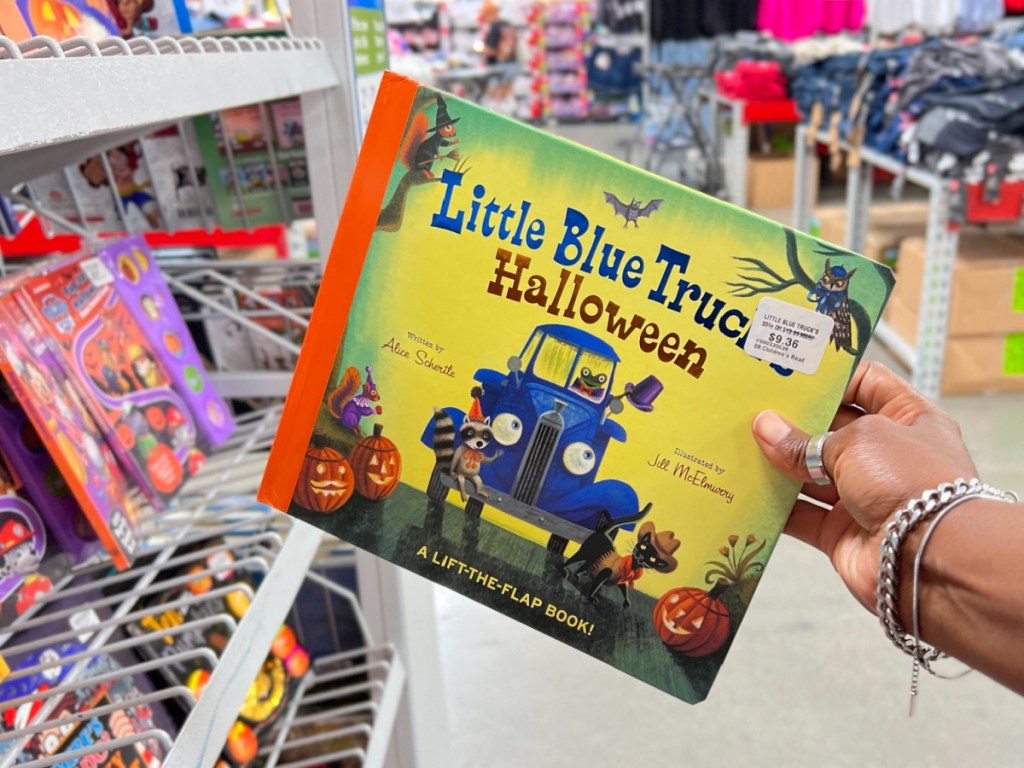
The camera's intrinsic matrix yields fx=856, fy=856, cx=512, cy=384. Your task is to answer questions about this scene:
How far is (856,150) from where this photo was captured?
391cm

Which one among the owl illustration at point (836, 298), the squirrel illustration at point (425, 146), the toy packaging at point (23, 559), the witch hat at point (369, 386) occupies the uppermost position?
the squirrel illustration at point (425, 146)

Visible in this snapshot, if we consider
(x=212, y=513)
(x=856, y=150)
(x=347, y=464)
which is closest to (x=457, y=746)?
(x=212, y=513)

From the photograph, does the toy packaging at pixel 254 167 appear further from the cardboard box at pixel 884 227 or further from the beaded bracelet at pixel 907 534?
the cardboard box at pixel 884 227

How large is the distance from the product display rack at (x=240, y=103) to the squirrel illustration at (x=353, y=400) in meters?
0.23

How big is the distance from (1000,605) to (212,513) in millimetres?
826

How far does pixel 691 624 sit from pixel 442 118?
484mm

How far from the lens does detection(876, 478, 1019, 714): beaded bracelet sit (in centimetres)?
66

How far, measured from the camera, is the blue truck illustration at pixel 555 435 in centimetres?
71

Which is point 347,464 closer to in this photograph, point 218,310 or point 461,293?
point 461,293

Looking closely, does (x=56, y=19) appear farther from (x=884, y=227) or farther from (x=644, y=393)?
(x=884, y=227)

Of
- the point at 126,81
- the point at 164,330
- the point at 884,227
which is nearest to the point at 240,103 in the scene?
the point at 126,81

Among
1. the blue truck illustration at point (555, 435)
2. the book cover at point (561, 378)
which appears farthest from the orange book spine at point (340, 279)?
the blue truck illustration at point (555, 435)

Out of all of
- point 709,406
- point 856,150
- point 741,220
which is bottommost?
point 856,150

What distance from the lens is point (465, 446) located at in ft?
2.41
